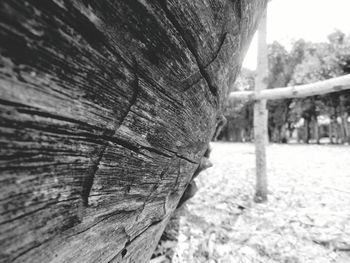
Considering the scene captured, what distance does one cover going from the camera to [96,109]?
0.81 metres

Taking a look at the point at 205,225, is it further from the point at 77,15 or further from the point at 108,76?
the point at 77,15

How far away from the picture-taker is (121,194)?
107 cm

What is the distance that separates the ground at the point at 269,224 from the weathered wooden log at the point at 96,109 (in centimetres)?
205

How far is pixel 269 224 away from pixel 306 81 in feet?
70.7

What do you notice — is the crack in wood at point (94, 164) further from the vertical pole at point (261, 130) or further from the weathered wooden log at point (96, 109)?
the vertical pole at point (261, 130)

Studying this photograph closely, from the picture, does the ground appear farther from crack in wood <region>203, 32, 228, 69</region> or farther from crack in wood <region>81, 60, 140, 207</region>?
crack in wood <region>203, 32, 228, 69</region>

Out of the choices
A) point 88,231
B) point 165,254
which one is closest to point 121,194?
point 88,231

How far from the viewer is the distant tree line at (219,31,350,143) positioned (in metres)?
19.7

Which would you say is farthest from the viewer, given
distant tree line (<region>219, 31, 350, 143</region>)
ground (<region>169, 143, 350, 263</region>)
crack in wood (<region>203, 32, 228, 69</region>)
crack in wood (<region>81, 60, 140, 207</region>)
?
distant tree line (<region>219, 31, 350, 143</region>)

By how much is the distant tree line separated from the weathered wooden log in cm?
1531

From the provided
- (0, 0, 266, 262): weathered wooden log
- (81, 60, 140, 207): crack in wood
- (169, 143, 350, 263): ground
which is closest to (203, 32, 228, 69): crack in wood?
(0, 0, 266, 262): weathered wooden log

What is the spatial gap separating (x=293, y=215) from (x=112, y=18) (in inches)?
179

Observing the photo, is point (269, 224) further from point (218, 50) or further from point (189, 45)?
point (189, 45)

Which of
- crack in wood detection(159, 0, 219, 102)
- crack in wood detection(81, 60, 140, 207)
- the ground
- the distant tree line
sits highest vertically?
the distant tree line
